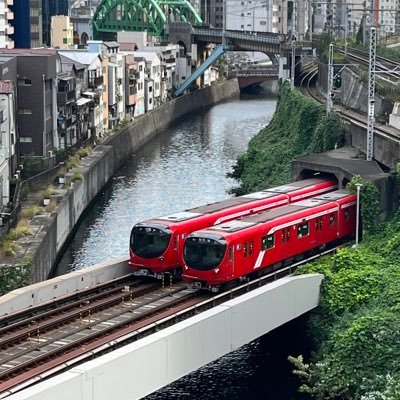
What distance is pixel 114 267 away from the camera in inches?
1016

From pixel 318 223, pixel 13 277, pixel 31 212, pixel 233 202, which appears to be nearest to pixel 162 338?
pixel 13 277

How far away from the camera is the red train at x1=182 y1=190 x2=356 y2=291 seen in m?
24.1

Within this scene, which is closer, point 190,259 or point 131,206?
point 190,259

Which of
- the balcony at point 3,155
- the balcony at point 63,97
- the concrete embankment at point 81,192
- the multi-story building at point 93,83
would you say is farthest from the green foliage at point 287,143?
the balcony at point 3,155

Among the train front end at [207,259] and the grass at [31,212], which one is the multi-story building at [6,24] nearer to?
the grass at [31,212]

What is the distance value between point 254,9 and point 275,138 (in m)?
78.3

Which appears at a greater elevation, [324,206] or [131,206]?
[324,206]

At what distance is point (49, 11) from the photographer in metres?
117

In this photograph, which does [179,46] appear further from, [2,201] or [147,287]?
[147,287]

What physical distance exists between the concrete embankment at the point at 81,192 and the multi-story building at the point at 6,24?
13.0 m

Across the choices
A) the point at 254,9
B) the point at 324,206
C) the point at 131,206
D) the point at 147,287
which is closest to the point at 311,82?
the point at 131,206

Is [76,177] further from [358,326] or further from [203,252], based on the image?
[358,326]

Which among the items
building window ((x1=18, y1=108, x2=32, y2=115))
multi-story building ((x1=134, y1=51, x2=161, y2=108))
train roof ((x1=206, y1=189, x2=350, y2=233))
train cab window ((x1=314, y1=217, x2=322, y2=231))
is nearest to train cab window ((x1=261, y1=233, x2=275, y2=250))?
train roof ((x1=206, y1=189, x2=350, y2=233))

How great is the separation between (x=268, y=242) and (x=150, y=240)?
2860 millimetres
